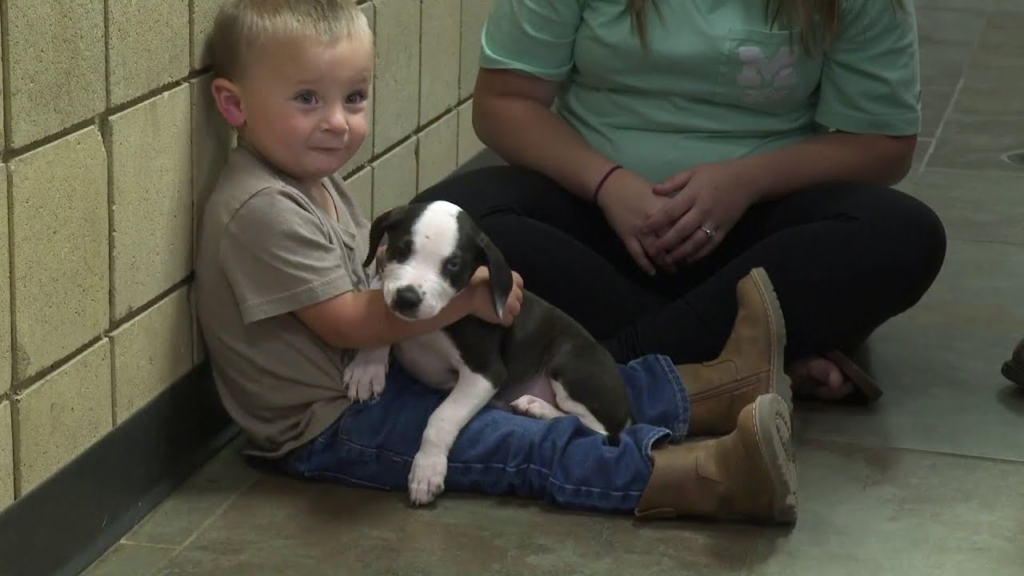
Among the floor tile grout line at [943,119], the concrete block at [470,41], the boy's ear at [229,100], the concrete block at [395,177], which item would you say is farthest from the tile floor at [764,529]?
the floor tile grout line at [943,119]

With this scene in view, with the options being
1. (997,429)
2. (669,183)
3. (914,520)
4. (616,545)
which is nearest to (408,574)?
(616,545)

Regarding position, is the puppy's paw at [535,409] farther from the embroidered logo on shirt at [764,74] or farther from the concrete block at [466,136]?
the concrete block at [466,136]

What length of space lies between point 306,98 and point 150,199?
0.73 ft

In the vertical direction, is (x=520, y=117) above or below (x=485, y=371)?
above

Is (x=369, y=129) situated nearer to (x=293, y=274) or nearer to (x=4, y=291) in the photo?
(x=293, y=274)

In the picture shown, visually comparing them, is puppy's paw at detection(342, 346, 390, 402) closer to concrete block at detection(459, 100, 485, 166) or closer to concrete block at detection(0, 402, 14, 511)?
concrete block at detection(0, 402, 14, 511)

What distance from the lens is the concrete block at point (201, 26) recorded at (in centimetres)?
172

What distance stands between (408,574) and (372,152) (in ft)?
2.80

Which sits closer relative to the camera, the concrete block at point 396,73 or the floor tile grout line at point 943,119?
the concrete block at point 396,73

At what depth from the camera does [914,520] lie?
1.76 m

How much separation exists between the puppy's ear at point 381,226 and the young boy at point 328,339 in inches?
1.5

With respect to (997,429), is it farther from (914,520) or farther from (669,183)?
(669,183)

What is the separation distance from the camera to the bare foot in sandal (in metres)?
2.10

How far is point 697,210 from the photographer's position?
6.73 ft
